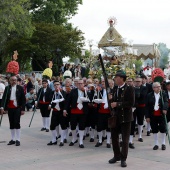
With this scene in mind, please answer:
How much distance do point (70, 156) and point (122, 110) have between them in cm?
192

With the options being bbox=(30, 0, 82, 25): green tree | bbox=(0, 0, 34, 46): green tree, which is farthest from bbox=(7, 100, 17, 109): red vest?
bbox=(30, 0, 82, 25): green tree

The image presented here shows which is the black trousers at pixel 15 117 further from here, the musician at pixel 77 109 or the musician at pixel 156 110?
the musician at pixel 156 110

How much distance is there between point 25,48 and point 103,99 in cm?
2282

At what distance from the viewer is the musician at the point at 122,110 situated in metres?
7.79

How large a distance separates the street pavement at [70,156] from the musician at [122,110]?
0.89 feet

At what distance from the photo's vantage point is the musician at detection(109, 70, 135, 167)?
307 inches

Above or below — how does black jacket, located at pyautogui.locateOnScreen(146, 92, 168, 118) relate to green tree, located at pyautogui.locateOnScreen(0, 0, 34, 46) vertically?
below

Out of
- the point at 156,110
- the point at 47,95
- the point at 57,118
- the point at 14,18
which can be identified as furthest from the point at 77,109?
the point at 14,18

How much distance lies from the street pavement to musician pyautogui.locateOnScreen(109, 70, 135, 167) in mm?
271

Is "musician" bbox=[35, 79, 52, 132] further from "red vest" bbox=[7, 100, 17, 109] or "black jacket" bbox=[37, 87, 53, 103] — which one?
"red vest" bbox=[7, 100, 17, 109]

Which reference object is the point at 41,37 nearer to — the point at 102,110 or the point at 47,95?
the point at 47,95

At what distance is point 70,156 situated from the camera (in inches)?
346

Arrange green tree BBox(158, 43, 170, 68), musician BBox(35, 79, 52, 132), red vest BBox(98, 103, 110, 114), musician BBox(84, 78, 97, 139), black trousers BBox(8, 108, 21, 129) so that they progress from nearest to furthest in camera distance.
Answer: red vest BBox(98, 103, 110, 114), black trousers BBox(8, 108, 21, 129), musician BBox(84, 78, 97, 139), musician BBox(35, 79, 52, 132), green tree BBox(158, 43, 170, 68)

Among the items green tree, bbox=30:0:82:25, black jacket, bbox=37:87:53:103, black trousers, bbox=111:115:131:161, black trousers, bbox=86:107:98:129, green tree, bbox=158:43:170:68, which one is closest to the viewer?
black trousers, bbox=111:115:131:161
